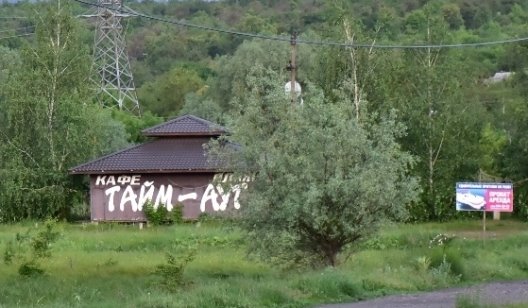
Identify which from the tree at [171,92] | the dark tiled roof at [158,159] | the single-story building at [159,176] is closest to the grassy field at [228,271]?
the single-story building at [159,176]

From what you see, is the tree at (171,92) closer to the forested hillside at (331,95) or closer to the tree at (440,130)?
the forested hillside at (331,95)

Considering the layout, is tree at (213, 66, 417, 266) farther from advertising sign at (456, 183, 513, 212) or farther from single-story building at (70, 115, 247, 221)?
single-story building at (70, 115, 247, 221)

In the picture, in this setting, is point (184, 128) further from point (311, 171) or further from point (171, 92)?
point (171, 92)

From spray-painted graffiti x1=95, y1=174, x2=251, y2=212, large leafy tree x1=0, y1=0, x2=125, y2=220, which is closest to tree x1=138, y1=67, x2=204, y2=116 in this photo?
large leafy tree x1=0, y1=0, x2=125, y2=220

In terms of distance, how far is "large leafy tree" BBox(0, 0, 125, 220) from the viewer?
49.4m

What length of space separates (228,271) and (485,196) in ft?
32.8

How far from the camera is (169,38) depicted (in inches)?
5714

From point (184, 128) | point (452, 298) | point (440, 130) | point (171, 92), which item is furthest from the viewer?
point (171, 92)

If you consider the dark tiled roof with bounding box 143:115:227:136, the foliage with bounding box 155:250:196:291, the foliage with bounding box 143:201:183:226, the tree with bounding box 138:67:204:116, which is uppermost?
the tree with bounding box 138:67:204:116

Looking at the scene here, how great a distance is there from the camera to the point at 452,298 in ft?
71.4

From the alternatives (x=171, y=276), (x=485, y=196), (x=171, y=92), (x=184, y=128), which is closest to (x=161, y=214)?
(x=184, y=128)

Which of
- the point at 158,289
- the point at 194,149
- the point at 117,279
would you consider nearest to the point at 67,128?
the point at 194,149

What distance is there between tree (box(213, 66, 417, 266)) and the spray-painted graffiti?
69.2ft

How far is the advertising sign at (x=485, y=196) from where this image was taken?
108 feet
